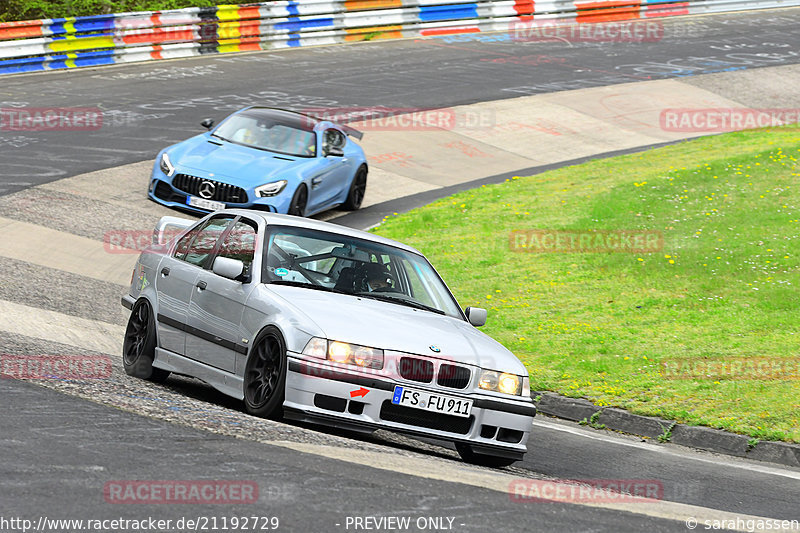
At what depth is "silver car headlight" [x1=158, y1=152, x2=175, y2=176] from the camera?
16625 mm

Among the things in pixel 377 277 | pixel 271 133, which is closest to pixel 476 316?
pixel 377 277

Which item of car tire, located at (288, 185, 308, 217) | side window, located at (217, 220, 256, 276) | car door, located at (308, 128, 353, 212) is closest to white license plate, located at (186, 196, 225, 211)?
car tire, located at (288, 185, 308, 217)

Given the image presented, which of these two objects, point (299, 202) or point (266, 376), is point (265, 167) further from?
point (266, 376)

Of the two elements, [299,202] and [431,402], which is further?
[299,202]

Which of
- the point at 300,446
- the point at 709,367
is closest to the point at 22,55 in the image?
the point at 709,367

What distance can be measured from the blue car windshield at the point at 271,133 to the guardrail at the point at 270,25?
35.5 ft

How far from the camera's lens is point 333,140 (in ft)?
60.0

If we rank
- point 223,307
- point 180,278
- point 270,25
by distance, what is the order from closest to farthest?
point 223,307
point 180,278
point 270,25

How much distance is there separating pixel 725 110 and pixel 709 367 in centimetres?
1880

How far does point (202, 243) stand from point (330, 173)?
28.4 feet

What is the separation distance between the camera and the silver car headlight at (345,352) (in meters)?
7.20

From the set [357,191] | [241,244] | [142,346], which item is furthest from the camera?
[357,191]

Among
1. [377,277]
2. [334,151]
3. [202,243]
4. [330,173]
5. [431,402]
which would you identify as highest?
[202,243]

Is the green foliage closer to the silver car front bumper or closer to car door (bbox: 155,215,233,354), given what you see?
car door (bbox: 155,215,233,354)
